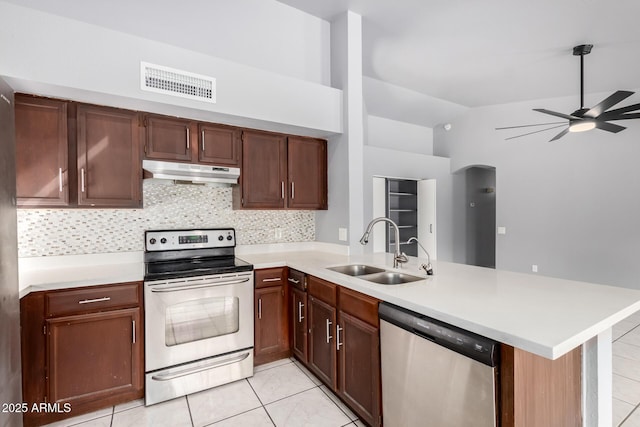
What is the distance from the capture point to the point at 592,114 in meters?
3.21

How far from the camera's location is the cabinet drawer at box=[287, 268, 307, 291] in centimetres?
252

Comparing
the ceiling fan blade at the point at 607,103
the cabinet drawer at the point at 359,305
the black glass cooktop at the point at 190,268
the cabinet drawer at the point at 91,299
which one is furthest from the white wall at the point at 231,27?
the ceiling fan blade at the point at 607,103

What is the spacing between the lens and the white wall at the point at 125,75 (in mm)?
1893

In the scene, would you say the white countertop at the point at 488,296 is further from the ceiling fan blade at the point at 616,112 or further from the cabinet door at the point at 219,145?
the ceiling fan blade at the point at 616,112

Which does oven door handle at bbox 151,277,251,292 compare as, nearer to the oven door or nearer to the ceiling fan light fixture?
the oven door

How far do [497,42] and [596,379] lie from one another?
127 inches

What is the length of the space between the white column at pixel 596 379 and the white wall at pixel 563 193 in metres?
3.88

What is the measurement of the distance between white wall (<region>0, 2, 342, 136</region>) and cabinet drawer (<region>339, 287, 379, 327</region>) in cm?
166

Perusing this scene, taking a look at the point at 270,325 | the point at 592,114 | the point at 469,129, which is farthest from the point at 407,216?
the point at 270,325

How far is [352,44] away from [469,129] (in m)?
3.63

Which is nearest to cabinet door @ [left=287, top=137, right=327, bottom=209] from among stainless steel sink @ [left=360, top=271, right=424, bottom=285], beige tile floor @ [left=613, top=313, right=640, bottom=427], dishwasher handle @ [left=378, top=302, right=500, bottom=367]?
stainless steel sink @ [left=360, top=271, right=424, bottom=285]

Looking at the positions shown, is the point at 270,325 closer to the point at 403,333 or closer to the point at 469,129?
the point at 403,333

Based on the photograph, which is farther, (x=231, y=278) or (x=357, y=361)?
(x=231, y=278)

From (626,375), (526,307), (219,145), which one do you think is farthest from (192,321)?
(626,375)
